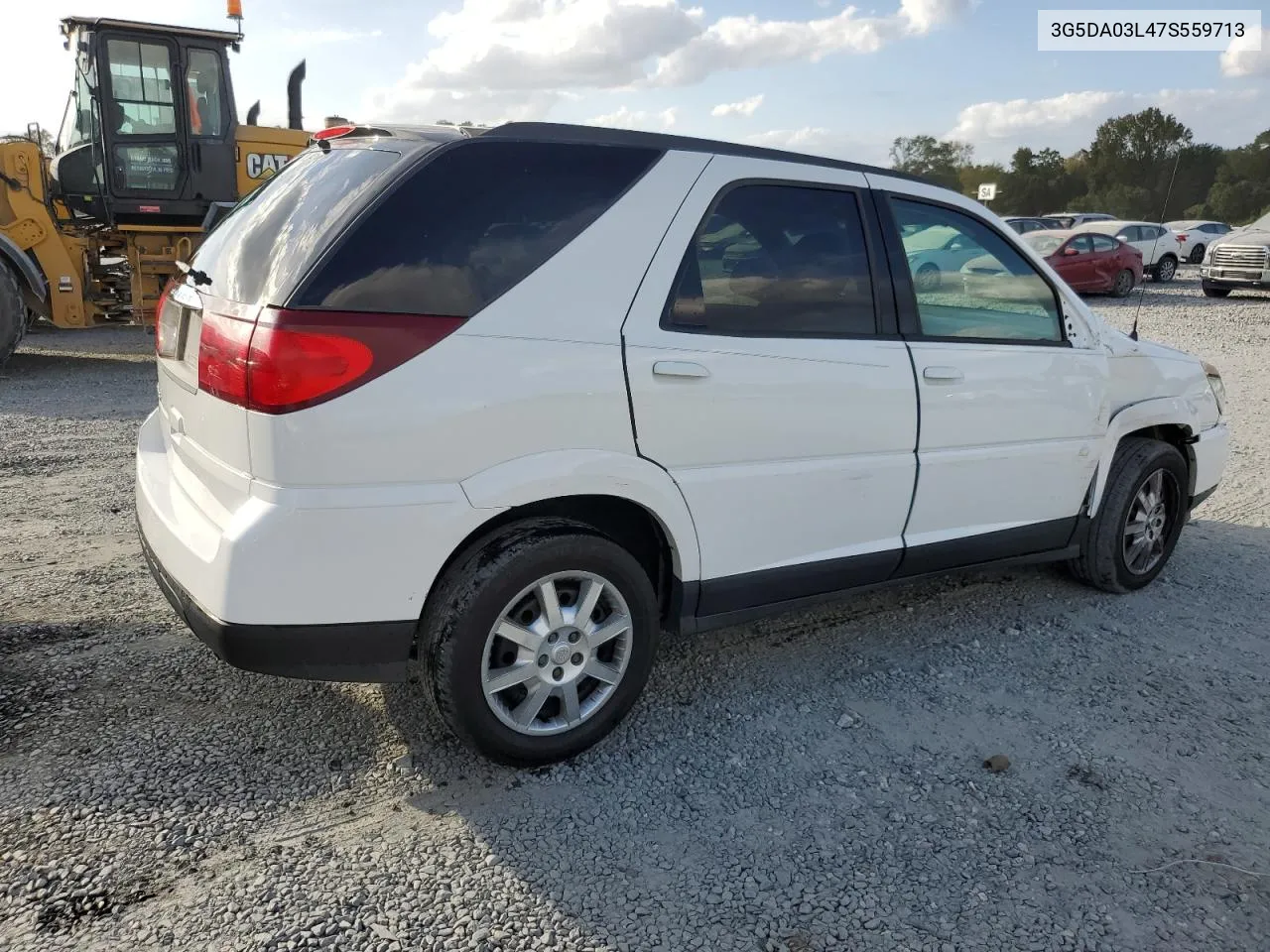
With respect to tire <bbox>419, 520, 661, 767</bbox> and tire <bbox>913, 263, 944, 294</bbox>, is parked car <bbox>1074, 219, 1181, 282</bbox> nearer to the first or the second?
tire <bbox>913, 263, 944, 294</bbox>

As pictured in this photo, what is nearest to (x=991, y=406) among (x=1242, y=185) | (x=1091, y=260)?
(x=1091, y=260)

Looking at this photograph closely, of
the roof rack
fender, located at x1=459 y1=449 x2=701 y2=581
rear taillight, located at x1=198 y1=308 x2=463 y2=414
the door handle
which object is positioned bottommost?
fender, located at x1=459 y1=449 x2=701 y2=581

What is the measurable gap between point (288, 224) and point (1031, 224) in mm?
27081

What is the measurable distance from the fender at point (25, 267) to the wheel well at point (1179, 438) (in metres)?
10.4

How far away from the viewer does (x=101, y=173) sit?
10.5 meters

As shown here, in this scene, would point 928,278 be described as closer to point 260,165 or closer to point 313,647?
point 313,647

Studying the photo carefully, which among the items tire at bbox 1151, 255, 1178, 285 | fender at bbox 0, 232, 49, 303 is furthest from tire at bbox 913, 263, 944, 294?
tire at bbox 1151, 255, 1178, 285

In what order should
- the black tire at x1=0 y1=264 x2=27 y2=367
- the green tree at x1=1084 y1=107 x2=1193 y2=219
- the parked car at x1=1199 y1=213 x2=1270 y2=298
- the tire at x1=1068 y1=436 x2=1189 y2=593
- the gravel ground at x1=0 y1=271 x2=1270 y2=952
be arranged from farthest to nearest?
the green tree at x1=1084 y1=107 x2=1193 y2=219 → the parked car at x1=1199 y1=213 x2=1270 y2=298 → the black tire at x1=0 y1=264 x2=27 y2=367 → the tire at x1=1068 y1=436 x2=1189 y2=593 → the gravel ground at x1=0 y1=271 x2=1270 y2=952

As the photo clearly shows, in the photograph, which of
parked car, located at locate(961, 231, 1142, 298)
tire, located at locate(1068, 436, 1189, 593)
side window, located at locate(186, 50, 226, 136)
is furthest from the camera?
parked car, located at locate(961, 231, 1142, 298)

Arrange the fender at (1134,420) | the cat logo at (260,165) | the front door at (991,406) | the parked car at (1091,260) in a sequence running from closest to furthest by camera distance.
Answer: the front door at (991,406) → the fender at (1134,420) → the cat logo at (260,165) → the parked car at (1091,260)

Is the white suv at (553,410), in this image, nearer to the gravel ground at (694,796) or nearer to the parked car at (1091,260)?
the gravel ground at (694,796)

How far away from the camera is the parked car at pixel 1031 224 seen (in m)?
25.2

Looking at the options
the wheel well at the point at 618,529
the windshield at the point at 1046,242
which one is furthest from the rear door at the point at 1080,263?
the wheel well at the point at 618,529

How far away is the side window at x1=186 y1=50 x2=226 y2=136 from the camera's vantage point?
1068 centimetres
